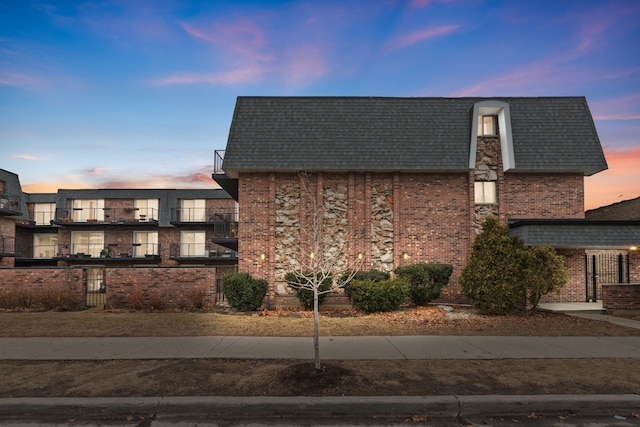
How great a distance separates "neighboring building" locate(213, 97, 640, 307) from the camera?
1623cm

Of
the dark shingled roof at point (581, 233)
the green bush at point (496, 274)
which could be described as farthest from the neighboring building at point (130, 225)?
the dark shingled roof at point (581, 233)

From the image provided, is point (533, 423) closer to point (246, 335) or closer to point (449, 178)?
point (246, 335)

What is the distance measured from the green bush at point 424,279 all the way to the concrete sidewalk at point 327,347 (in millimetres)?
5329

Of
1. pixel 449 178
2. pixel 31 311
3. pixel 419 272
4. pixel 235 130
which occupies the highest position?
pixel 235 130

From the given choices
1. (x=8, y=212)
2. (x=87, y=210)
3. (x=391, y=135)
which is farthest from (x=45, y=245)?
(x=391, y=135)

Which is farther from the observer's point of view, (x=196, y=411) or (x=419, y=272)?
(x=419, y=272)

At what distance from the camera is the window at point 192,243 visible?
33.1 metres

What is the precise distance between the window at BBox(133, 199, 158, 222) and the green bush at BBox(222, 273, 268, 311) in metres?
21.6

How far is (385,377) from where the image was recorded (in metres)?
6.09

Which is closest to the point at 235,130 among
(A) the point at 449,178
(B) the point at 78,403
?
(A) the point at 449,178

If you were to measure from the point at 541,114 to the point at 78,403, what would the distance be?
1906 cm

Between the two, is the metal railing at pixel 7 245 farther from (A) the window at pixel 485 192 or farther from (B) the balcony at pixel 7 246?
(A) the window at pixel 485 192

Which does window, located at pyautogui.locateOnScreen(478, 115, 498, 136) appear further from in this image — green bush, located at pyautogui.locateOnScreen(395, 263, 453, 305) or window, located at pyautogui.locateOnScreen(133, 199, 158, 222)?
window, located at pyautogui.locateOnScreen(133, 199, 158, 222)

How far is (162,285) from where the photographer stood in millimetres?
15109
